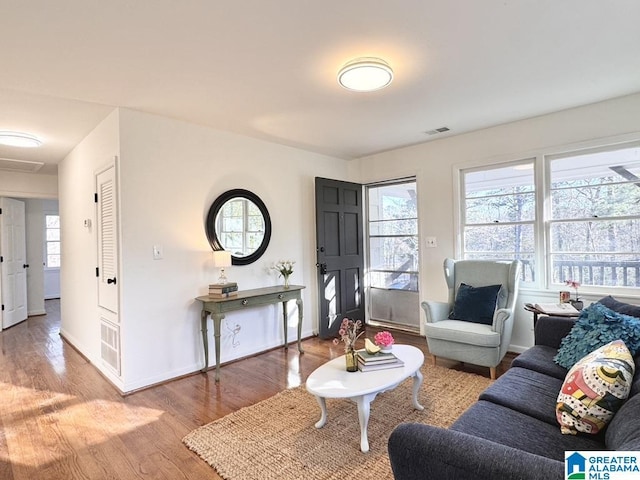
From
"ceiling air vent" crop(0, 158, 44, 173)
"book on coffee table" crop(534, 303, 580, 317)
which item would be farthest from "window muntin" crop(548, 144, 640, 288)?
"ceiling air vent" crop(0, 158, 44, 173)

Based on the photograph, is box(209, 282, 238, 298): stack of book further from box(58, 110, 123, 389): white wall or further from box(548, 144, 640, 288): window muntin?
box(548, 144, 640, 288): window muntin

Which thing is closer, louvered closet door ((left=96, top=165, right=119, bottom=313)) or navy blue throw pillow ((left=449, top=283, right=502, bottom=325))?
louvered closet door ((left=96, top=165, right=119, bottom=313))

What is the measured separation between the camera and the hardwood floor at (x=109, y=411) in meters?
2.05

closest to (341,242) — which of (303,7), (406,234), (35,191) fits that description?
(406,234)

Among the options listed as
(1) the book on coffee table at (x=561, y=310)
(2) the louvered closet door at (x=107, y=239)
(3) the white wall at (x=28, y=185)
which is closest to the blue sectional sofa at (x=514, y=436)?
(1) the book on coffee table at (x=561, y=310)

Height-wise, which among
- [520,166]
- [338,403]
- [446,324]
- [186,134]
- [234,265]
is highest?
[186,134]

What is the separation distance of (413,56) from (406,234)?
2.87 m

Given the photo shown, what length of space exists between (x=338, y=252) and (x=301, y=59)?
9.30ft

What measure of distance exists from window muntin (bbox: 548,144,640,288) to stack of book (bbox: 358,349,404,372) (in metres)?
2.30

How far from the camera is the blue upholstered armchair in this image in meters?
3.10

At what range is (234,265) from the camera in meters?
3.84

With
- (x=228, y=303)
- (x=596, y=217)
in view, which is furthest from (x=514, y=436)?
(x=596, y=217)

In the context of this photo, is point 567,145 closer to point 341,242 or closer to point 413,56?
point 413,56

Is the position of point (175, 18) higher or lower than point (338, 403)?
higher
